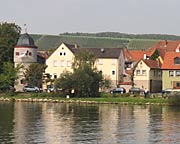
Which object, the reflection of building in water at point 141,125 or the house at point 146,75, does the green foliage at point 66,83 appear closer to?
the house at point 146,75

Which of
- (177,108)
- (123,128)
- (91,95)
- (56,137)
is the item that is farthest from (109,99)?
(56,137)

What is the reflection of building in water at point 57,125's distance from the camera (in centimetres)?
3878

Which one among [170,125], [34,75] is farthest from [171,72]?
[170,125]

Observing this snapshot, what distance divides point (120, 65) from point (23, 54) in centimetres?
1560

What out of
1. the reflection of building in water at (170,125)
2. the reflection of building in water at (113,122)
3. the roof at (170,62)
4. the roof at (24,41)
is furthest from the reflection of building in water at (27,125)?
the roof at (24,41)

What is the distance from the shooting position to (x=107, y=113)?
2356 inches

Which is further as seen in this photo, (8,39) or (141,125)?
(8,39)

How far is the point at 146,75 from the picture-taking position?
93.5 meters

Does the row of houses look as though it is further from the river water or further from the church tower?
the river water

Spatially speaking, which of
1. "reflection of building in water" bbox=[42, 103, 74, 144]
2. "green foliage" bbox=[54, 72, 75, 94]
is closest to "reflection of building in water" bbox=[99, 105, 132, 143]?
"reflection of building in water" bbox=[42, 103, 74, 144]

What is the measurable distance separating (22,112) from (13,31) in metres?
41.1

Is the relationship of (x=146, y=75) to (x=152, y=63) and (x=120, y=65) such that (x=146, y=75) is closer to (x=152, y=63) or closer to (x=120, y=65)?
(x=152, y=63)

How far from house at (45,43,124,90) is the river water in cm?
3190

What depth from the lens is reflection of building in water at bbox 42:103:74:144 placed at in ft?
127
